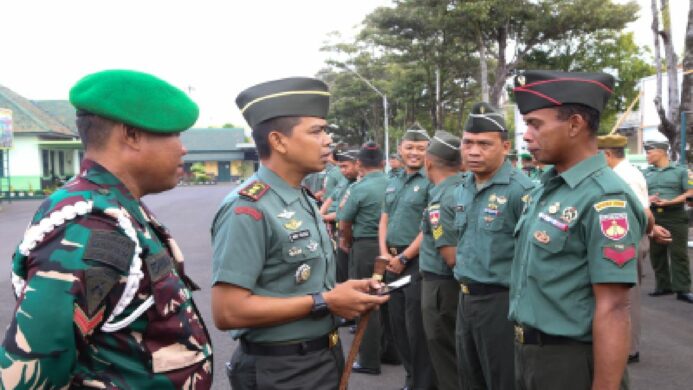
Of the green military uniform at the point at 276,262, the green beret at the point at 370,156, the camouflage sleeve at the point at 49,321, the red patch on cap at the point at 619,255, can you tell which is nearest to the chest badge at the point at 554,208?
the red patch on cap at the point at 619,255

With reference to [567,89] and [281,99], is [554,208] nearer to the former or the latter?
[567,89]

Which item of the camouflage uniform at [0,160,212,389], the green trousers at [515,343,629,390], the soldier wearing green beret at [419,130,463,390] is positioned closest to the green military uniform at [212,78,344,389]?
the camouflage uniform at [0,160,212,389]

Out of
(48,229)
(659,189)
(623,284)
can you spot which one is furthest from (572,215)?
(659,189)

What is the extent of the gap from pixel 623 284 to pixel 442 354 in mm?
2339

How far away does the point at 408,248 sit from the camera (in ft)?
16.2

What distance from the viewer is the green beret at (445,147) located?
15.5 ft

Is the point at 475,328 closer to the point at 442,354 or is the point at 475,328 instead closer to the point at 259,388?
the point at 442,354

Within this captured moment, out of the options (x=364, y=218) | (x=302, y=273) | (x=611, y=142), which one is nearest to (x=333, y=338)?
(x=302, y=273)

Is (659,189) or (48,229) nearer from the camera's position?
(48,229)

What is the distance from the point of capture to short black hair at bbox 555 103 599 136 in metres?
2.48

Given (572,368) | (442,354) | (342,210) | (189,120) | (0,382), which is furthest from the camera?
(342,210)

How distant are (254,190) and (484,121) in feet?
6.56

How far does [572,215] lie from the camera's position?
2346 millimetres

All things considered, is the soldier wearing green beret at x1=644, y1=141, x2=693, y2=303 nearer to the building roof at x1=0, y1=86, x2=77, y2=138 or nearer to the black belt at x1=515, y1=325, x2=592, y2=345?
the black belt at x1=515, y1=325, x2=592, y2=345
